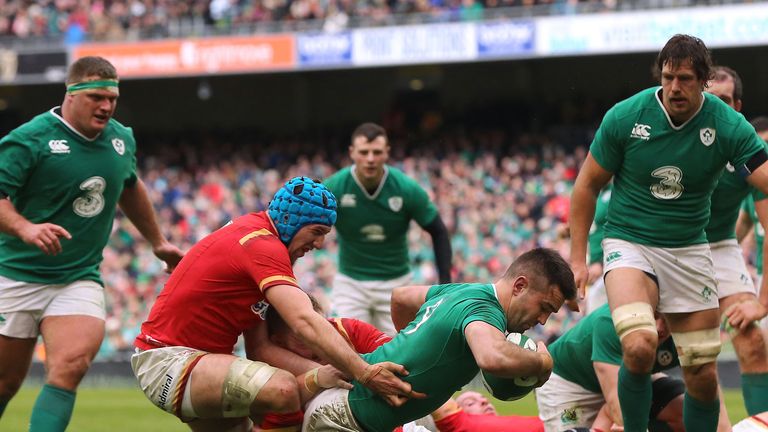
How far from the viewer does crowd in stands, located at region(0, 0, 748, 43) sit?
22.9 m

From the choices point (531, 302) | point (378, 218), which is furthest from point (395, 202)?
point (531, 302)

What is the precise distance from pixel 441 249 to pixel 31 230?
430 cm

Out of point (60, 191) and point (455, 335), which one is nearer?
point (455, 335)

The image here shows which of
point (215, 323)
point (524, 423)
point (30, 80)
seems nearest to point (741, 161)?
point (524, 423)

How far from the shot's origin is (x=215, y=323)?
5.91 metres

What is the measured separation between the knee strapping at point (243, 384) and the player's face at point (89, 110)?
78.1 inches

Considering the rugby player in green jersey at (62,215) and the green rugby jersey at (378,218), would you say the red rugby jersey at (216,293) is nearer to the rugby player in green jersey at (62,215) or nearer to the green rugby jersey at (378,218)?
the rugby player in green jersey at (62,215)

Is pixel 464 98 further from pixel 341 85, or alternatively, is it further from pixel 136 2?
pixel 136 2

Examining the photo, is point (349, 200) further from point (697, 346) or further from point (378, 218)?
point (697, 346)

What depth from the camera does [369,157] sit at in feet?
33.5

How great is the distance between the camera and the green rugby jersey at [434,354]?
17.1 ft

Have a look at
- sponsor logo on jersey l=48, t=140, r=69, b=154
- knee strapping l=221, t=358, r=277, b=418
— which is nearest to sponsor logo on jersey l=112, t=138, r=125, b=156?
sponsor logo on jersey l=48, t=140, r=69, b=154

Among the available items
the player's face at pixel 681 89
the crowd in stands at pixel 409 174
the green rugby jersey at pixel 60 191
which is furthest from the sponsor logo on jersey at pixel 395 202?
the crowd in stands at pixel 409 174

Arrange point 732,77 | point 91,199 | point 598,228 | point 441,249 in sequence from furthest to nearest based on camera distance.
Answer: point 441,249, point 598,228, point 732,77, point 91,199
